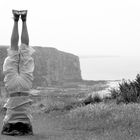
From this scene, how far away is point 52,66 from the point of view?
6034 centimetres

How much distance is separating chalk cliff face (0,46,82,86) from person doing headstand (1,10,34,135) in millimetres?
30475

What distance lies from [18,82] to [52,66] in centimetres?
4754

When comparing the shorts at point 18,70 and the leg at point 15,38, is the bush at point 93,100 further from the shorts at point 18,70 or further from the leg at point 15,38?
the leg at point 15,38

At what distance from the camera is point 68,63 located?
6650cm

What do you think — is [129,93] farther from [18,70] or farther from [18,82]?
[18,82]

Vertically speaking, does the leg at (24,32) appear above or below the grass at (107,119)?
above

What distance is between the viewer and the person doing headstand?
12635mm

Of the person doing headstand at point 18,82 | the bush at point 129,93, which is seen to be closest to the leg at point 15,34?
the person doing headstand at point 18,82

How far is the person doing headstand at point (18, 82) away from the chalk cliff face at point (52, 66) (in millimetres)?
30475

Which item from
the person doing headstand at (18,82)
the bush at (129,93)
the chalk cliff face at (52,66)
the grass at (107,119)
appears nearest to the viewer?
the person doing headstand at (18,82)

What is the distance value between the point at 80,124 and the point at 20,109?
3.85 metres

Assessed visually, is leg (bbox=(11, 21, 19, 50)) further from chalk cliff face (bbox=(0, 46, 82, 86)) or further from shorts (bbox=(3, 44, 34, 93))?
chalk cliff face (bbox=(0, 46, 82, 86))

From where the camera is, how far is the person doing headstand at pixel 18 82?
12635 millimetres

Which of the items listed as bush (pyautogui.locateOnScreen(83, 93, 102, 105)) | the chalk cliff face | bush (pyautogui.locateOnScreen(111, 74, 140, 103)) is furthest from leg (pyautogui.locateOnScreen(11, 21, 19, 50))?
the chalk cliff face
